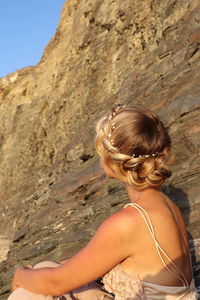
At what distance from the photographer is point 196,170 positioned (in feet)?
20.3

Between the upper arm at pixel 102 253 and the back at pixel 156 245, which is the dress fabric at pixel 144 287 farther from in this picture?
the upper arm at pixel 102 253

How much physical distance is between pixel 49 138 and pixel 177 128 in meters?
13.9

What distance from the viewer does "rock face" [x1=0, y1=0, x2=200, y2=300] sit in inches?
288

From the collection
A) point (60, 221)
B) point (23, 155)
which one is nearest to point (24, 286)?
point (60, 221)

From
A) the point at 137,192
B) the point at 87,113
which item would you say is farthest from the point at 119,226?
the point at 87,113

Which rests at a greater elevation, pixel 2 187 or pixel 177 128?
pixel 2 187

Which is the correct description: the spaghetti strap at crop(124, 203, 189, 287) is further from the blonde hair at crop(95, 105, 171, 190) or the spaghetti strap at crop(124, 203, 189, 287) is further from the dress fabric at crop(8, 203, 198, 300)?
the blonde hair at crop(95, 105, 171, 190)

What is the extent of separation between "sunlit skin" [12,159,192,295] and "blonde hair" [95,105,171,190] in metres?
0.09

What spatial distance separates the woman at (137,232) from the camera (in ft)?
8.82

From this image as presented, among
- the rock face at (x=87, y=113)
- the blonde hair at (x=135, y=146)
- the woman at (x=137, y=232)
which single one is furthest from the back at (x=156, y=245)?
the rock face at (x=87, y=113)

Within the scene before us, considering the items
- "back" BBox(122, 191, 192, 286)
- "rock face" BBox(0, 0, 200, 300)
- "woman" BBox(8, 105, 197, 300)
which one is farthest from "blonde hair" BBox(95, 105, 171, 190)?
"rock face" BBox(0, 0, 200, 300)

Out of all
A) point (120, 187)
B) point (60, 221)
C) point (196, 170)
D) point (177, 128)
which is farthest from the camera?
point (60, 221)

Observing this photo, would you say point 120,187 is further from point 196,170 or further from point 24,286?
point 24,286

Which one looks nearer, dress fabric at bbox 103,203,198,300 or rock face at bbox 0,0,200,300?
dress fabric at bbox 103,203,198,300
